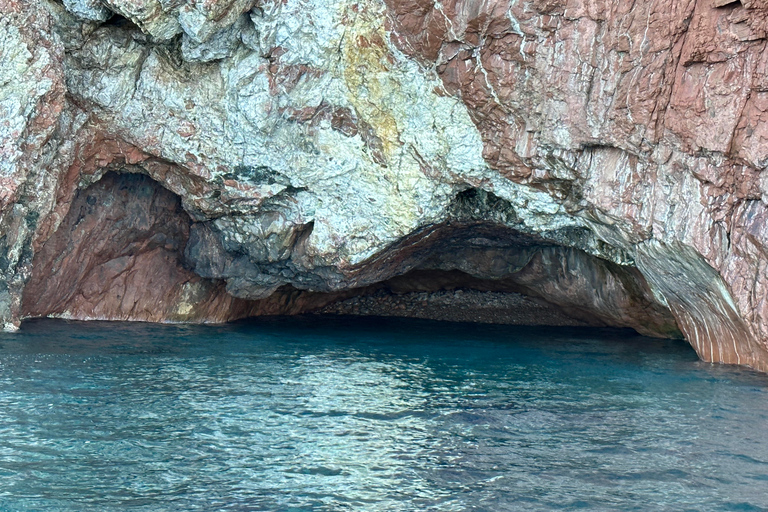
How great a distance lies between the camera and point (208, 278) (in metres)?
18.4

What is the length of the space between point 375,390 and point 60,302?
931 cm

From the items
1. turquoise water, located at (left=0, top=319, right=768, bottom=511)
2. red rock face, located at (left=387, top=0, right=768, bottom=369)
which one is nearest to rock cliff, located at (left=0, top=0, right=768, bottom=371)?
red rock face, located at (left=387, top=0, right=768, bottom=369)

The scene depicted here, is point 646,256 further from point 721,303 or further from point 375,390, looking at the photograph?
point 375,390

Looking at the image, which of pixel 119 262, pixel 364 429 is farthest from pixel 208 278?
pixel 364 429

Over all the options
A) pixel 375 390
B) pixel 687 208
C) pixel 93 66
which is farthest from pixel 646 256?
pixel 93 66

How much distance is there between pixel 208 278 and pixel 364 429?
10.6 metres

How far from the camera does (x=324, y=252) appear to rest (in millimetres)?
15070

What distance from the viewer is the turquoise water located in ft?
22.4

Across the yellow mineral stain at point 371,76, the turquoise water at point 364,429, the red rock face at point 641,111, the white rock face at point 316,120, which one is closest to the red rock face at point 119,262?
the turquoise water at point 364,429

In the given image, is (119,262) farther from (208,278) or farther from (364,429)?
(364,429)

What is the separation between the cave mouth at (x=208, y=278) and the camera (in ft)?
52.0

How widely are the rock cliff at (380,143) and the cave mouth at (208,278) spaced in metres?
0.07

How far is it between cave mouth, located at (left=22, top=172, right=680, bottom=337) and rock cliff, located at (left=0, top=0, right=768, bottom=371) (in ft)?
0.24

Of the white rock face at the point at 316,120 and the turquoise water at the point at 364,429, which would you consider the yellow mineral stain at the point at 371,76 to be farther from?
the turquoise water at the point at 364,429
